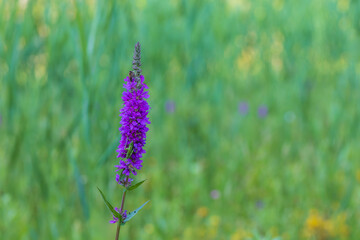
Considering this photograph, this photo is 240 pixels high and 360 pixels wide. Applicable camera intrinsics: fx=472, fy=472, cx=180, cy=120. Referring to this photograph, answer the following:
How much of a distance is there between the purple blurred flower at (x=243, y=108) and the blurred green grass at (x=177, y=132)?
4cm

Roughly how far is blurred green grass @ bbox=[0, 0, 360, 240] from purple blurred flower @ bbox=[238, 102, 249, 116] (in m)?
0.04

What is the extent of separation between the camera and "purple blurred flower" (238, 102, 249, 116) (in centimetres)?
335

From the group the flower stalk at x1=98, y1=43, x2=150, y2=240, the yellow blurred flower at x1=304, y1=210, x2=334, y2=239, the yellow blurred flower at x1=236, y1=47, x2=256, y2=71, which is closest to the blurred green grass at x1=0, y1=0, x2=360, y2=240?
the yellow blurred flower at x1=304, y1=210, x2=334, y2=239

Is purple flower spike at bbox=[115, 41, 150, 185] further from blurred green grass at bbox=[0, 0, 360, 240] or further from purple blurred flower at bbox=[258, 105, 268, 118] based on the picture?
purple blurred flower at bbox=[258, 105, 268, 118]

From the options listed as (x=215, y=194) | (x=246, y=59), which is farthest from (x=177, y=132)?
(x=246, y=59)

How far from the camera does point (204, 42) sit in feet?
9.62

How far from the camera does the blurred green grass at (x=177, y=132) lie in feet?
6.01

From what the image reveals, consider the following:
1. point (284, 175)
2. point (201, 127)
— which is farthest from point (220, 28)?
point (284, 175)

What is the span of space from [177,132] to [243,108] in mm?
634

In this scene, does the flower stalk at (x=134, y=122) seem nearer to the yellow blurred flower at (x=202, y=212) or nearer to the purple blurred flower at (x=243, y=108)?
the yellow blurred flower at (x=202, y=212)

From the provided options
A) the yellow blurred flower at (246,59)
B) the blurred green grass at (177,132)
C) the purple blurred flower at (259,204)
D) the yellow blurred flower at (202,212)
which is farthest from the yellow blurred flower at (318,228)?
the yellow blurred flower at (246,59)

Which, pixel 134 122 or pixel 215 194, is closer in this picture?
pixel 134 122

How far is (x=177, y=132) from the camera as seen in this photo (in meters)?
3.03

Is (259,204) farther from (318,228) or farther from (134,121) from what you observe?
(134,121)
